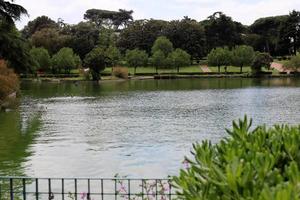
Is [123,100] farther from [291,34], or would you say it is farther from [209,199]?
[291,34]

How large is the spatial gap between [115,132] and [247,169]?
2116cm

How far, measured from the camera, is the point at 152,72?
93.9 metres

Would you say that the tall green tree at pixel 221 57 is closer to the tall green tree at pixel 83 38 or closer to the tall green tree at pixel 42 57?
the tall green tree at pixel 83 38

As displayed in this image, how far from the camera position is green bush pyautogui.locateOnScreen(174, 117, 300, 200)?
276cm

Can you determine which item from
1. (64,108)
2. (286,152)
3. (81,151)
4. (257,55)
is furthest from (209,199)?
(257,55)

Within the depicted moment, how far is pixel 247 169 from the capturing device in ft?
9.29

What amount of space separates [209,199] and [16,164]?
46.5 feet

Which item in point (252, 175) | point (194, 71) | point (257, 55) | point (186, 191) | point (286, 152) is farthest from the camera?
point (194, 71)

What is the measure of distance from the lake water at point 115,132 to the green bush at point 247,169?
10898mm

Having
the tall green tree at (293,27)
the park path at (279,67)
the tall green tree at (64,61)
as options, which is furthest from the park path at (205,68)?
the tall green tree at (64,61)

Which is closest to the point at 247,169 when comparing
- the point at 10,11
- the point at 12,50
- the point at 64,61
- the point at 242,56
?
the point at 10,11

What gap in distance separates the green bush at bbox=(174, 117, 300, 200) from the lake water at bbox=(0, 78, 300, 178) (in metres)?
10.9

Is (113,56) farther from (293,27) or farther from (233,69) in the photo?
(293,27)

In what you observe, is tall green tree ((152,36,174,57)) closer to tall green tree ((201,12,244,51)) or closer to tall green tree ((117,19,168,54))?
tall green tree ((117,19,168,54))
